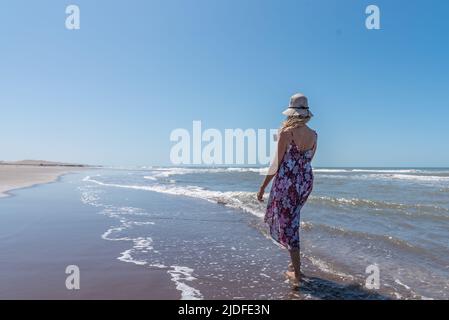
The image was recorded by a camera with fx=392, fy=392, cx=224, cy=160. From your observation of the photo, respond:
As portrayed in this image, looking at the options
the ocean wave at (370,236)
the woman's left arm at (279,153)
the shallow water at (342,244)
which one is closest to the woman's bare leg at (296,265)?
the shallow water at (342,244)

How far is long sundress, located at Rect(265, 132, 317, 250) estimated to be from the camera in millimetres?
4434

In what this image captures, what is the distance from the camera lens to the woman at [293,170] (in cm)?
439

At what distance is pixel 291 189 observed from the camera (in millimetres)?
4441

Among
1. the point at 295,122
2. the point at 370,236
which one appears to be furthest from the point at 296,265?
the point at 370,236

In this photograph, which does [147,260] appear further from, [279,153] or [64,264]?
[279,153]

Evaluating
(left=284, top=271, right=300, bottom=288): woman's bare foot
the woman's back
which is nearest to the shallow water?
(left=284, top=271, right=300, bottom=288): woman's bare foot

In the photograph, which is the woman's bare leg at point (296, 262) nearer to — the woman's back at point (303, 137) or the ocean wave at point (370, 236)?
the woman's back at point (303, 137)

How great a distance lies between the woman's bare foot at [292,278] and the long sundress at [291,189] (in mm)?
360

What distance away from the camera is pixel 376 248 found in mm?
6277

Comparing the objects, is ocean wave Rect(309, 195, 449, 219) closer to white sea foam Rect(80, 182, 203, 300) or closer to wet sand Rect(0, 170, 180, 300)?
white sea foam Rect(80, 182, 203, 300)
